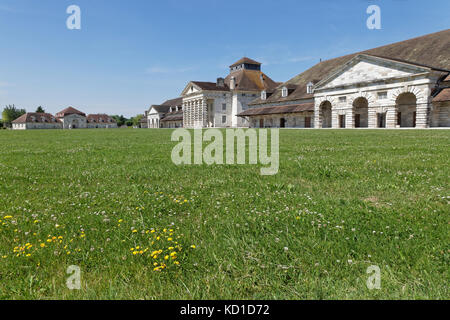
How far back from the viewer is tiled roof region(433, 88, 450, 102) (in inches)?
1341

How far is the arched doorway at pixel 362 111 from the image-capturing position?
1863 inches

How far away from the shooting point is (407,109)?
4269 cm

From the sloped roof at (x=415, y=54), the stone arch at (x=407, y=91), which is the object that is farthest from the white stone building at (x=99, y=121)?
the stone arch at (x=407, y=91)

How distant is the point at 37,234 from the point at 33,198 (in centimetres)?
206

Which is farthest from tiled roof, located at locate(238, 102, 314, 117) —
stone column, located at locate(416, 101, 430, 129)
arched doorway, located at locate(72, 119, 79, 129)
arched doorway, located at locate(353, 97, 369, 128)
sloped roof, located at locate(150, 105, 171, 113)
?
arched doorway, located at locate(72, 119, 79, 129)

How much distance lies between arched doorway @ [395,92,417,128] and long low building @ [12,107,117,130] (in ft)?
445

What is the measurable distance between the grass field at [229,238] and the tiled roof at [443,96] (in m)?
36.2

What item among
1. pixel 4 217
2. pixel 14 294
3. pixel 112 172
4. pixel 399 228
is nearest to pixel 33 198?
pixel 4 217

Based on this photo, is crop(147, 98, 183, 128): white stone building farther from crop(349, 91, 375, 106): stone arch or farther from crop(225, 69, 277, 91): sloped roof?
crop(349, 91, 375, 106): stone arch

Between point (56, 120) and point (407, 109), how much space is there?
141 m

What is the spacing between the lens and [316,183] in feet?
19.9

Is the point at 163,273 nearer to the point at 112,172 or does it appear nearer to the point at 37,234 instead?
the point at 37,234

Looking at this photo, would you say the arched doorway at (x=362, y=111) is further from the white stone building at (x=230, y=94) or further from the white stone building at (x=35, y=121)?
the white stone building at (x=35, y=121)

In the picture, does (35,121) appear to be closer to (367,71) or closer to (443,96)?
(367,71)
